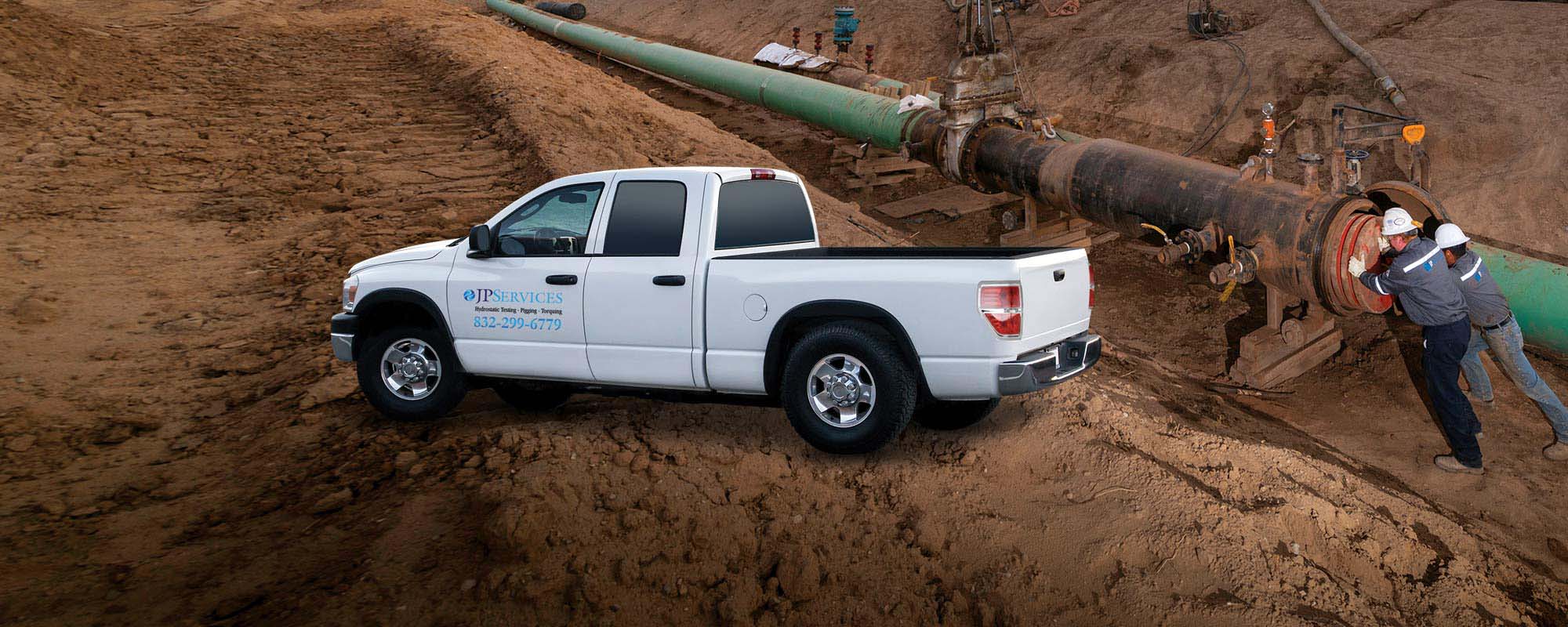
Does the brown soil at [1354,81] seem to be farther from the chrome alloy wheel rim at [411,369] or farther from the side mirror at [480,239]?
the chrome alloy wheel rim at [411,369]

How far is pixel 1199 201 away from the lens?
27.6ft

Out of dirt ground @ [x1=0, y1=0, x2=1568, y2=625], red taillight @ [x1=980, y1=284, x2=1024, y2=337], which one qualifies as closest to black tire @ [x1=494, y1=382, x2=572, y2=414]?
dirt ground @ [x1=0, y1=0, x2=1568, y2=625]

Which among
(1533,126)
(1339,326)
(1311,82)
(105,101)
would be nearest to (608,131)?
(105,101)

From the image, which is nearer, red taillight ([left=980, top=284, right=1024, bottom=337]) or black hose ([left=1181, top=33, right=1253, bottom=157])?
red taillight ([left=980, top=284, right=1024, bottom=337])

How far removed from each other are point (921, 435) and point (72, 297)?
839cm

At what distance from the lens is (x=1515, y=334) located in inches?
261

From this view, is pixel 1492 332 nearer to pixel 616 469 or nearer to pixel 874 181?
pixel 616 469

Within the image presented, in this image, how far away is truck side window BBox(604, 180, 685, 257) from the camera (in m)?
5.50

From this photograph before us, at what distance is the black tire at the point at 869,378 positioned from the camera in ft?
16.2

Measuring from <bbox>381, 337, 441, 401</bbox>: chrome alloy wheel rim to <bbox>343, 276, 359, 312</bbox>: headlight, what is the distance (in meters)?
0.41

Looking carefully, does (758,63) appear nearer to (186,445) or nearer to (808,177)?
(808,177)

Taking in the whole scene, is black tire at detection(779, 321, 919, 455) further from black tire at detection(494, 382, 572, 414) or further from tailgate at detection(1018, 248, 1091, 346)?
black tire at detection(494, 382, 572, 414)

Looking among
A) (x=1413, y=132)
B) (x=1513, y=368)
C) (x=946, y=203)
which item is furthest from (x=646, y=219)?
(x=946, y=203)

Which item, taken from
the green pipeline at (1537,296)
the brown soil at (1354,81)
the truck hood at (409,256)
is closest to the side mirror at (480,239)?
the truck hood at (409,256)
